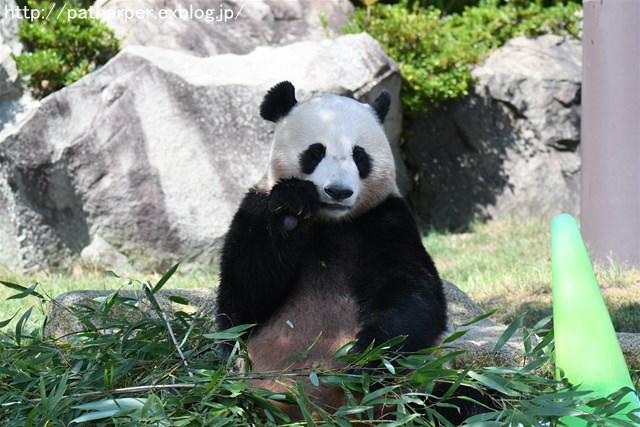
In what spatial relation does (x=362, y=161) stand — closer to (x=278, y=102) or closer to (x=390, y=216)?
(x=390, y=216)

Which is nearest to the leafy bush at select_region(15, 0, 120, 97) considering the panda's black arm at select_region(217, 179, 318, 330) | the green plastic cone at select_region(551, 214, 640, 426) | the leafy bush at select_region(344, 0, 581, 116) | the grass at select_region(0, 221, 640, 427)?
the leafy bush at select_region(344, 0, 581, 116)

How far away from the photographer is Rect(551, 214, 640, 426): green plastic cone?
9.66 ft

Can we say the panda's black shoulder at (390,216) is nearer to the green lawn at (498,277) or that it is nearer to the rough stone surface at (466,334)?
the rough stone surface at (466,334)

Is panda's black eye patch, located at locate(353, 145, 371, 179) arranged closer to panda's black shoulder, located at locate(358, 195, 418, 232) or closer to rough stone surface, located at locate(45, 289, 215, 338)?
panda's black shoulder, located at locate(358, 195, 418, 232)

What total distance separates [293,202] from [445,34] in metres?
6.43

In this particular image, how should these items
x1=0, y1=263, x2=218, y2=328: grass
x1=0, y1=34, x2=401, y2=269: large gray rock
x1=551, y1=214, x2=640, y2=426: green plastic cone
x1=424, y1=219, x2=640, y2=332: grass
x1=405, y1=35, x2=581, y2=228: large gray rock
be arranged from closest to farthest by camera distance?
x1=551, y1=214, x2=640, y2=426: green plastic cone, x1=424, y1=219, x2=640, y2=332: grass, x1=0, y1=263, x2=218, y2=328: grass, x1=0, y1=34, x2=401, y2=269: large gray rock, x1=405, y1=35, x2=581, y2=228: large gray rock

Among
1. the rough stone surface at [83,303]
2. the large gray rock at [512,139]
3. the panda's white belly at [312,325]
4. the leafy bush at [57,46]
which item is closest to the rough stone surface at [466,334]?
the rough stone surface at [83,303]

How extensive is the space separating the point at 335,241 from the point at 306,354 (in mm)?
528

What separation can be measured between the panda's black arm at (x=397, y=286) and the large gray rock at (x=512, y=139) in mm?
5689

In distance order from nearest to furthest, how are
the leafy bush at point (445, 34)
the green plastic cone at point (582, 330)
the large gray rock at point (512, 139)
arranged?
the green plastic cone at point (582, 330), the leafy bush at point (445, 34), the large gray rock at point (512, 139)

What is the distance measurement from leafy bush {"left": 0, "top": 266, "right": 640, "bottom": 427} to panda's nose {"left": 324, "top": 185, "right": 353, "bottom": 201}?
21.8 inches

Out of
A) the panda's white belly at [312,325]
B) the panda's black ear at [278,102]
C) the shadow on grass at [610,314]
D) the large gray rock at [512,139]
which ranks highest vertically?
the panda's black ear at [278,102]

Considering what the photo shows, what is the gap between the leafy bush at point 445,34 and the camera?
28.1ft

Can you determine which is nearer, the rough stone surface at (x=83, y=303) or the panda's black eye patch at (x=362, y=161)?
the panda's black eye patch at (x=362, y=161)
